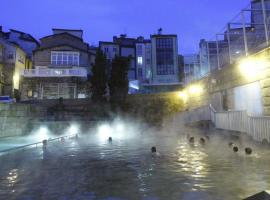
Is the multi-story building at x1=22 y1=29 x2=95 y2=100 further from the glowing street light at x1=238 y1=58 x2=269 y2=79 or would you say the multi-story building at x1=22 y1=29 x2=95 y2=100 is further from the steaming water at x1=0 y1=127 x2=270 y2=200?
the steaming water at x1=0 y1=127 x2=270 y2=200

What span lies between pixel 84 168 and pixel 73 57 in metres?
34.5

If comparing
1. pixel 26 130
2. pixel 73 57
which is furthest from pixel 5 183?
pixel 73 57

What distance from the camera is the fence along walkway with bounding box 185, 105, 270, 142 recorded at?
10367mm

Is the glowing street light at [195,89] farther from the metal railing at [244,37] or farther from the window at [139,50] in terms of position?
the window at [139,50]

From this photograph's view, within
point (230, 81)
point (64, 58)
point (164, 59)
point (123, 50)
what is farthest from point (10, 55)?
point (230, 81)

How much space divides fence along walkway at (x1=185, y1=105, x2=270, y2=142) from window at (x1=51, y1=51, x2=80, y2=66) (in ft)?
88.2

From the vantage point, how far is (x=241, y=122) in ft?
40.4

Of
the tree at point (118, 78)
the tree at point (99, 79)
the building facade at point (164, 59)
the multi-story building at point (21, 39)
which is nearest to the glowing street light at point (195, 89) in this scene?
the tree at point (118, 78)

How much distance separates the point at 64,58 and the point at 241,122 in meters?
32.9

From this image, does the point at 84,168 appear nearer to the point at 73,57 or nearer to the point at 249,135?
the point at 249,135

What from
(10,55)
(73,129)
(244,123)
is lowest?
(73,129)

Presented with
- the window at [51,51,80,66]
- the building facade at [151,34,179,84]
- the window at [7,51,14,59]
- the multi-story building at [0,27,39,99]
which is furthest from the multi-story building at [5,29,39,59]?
the building facade at [151,34,179,84]

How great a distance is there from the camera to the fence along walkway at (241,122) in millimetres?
10367

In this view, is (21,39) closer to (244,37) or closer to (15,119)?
(15,119)
